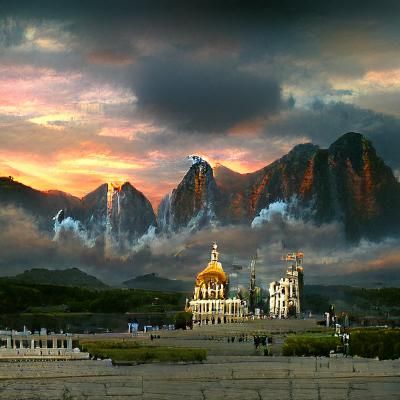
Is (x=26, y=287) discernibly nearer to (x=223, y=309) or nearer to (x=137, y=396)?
(x=223, y=309)

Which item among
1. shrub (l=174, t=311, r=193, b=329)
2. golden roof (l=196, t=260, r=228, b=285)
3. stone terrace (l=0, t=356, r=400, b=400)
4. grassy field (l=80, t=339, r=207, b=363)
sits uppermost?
golden roof (l=196, t=260, r=228, b=285)

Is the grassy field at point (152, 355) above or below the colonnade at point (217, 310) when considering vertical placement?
below

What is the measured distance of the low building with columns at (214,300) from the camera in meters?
84.6

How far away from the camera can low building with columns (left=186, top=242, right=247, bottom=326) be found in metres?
84.6

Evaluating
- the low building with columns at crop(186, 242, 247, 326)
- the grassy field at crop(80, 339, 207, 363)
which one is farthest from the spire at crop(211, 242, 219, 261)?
the grassy field at crop(80, 339, 207, 363)

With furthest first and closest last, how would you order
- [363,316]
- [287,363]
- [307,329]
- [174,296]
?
[174,296], [363,316], [307,329], [287,363]

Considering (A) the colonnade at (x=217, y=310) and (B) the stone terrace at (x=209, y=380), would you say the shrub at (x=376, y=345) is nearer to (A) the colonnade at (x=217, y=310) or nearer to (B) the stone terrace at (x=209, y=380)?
(B) the stone terrace at (x=209, y=380)

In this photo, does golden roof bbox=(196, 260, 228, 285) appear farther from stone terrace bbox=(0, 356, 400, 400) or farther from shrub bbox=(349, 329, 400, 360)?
stone terrace bbox=(0, 356, 400, 400)

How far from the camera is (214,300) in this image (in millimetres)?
85938

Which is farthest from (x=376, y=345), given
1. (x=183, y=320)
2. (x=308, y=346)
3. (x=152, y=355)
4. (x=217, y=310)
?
(x=217, y=310)

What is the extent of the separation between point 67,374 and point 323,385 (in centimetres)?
876

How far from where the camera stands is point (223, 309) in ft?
280

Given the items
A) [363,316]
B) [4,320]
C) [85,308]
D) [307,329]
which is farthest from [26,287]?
[307,329]

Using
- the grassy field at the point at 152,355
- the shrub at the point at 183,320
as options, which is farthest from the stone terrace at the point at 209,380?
the shrub at the point at 183,320
